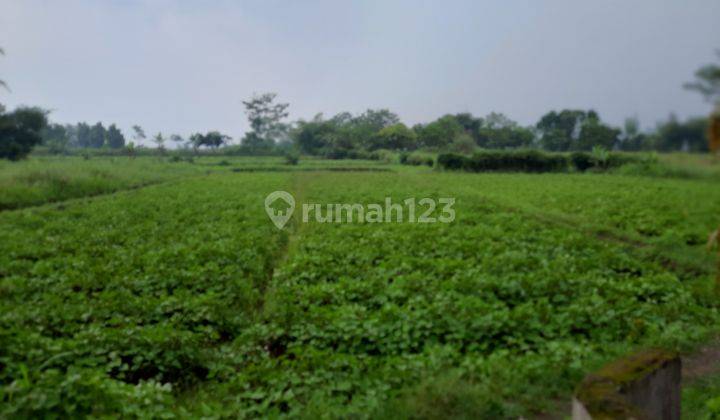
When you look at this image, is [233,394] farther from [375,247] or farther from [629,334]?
[375,247]

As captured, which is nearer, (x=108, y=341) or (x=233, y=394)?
(x=233, y=394)

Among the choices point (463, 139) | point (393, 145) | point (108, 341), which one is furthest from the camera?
point (393, 145)

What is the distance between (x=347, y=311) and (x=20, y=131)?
35.3m

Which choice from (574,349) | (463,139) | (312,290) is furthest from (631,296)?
(463,139)

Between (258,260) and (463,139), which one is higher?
(463,139)

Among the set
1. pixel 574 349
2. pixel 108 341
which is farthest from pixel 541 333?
pixel 108 341

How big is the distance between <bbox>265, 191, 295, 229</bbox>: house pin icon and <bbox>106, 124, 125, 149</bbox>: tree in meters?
30.9

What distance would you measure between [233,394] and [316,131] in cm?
5954

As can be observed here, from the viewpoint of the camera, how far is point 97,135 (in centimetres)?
4700

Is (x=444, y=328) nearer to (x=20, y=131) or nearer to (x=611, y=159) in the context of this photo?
(x=611, y=159)

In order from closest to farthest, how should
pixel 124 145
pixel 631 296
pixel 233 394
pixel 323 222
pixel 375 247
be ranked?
pixel 233 394 → pixel 631 296 → pixel 375 247 → pixel 323 222 → pixel 124 145

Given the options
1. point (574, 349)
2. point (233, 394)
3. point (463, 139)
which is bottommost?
point (233, 394)

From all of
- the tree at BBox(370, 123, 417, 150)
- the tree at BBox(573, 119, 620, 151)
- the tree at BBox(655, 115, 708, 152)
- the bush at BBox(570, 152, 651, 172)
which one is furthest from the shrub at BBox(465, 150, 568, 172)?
the tree at BBox(655, 115, 708, 152)

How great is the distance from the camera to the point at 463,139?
1192 inches
